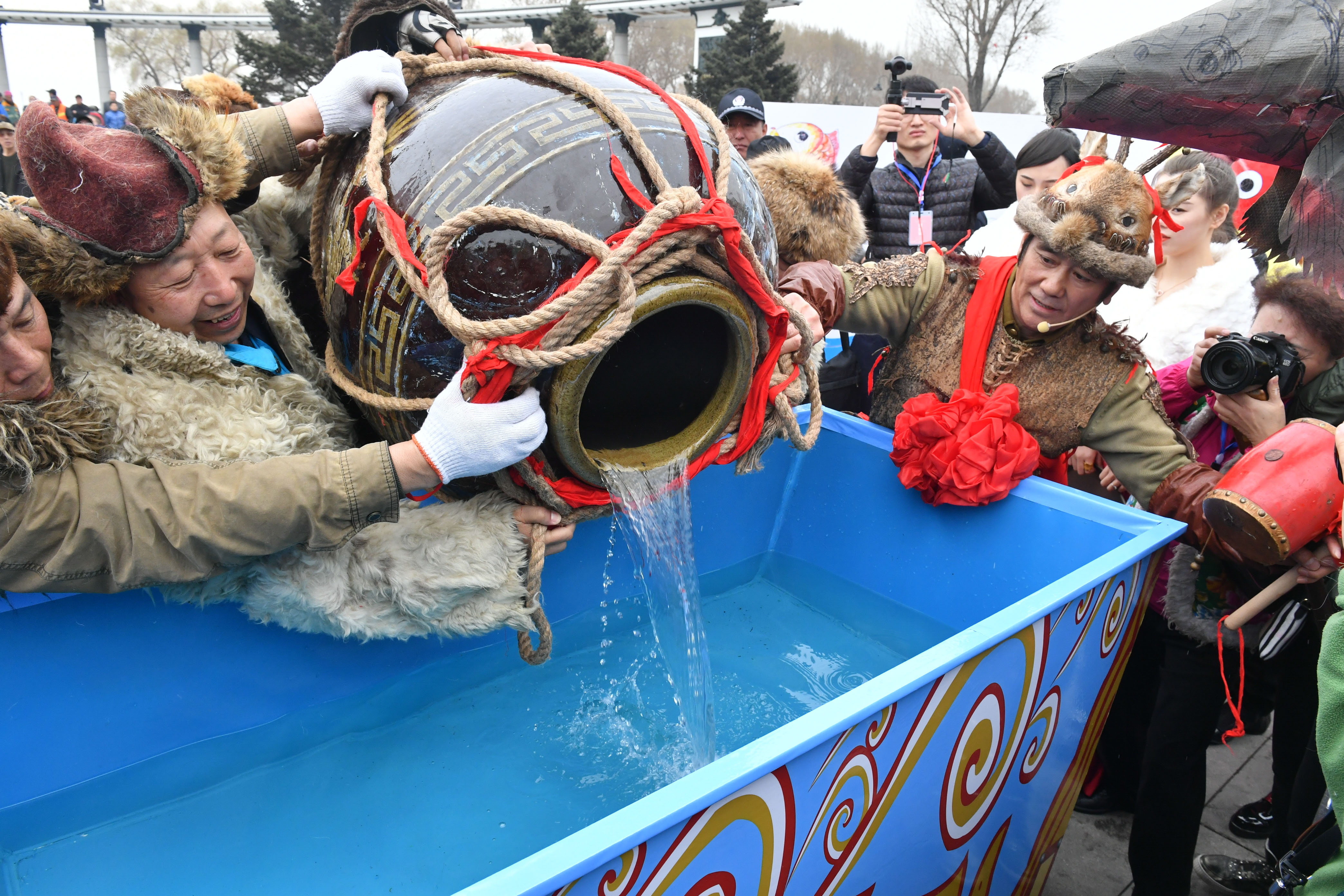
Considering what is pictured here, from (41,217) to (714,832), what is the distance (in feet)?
4.32

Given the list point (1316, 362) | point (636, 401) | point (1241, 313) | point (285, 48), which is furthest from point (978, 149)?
point (285, 48)

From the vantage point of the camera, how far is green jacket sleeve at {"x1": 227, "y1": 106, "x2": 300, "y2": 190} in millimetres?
1387

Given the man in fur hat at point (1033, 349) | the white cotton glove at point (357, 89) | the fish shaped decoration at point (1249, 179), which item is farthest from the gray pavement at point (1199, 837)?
the fish shaped decoration at point (1249, 179)

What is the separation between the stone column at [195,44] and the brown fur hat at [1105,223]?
1112 inches

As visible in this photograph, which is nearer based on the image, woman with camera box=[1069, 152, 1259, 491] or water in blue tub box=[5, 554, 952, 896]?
water in blue tub box=[5, 554, 952, 896]

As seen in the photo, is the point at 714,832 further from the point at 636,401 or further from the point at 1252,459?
the point at 1252,459

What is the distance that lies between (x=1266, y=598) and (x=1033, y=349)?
78 cm

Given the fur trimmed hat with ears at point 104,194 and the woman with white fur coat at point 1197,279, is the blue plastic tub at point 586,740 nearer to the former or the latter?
the fur trimmed hat with ears at point 104,194

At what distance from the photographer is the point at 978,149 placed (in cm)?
351

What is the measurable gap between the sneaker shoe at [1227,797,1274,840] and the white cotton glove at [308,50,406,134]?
114 inches

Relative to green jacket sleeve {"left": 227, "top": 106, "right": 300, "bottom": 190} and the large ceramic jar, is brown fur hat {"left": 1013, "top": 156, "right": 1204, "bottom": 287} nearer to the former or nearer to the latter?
the large ceramic jar

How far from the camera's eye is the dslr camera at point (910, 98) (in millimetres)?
3379

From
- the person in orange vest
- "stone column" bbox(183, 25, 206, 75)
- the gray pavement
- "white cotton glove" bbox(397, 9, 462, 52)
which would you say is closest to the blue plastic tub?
the gray pavement

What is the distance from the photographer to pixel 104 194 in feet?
3.70
